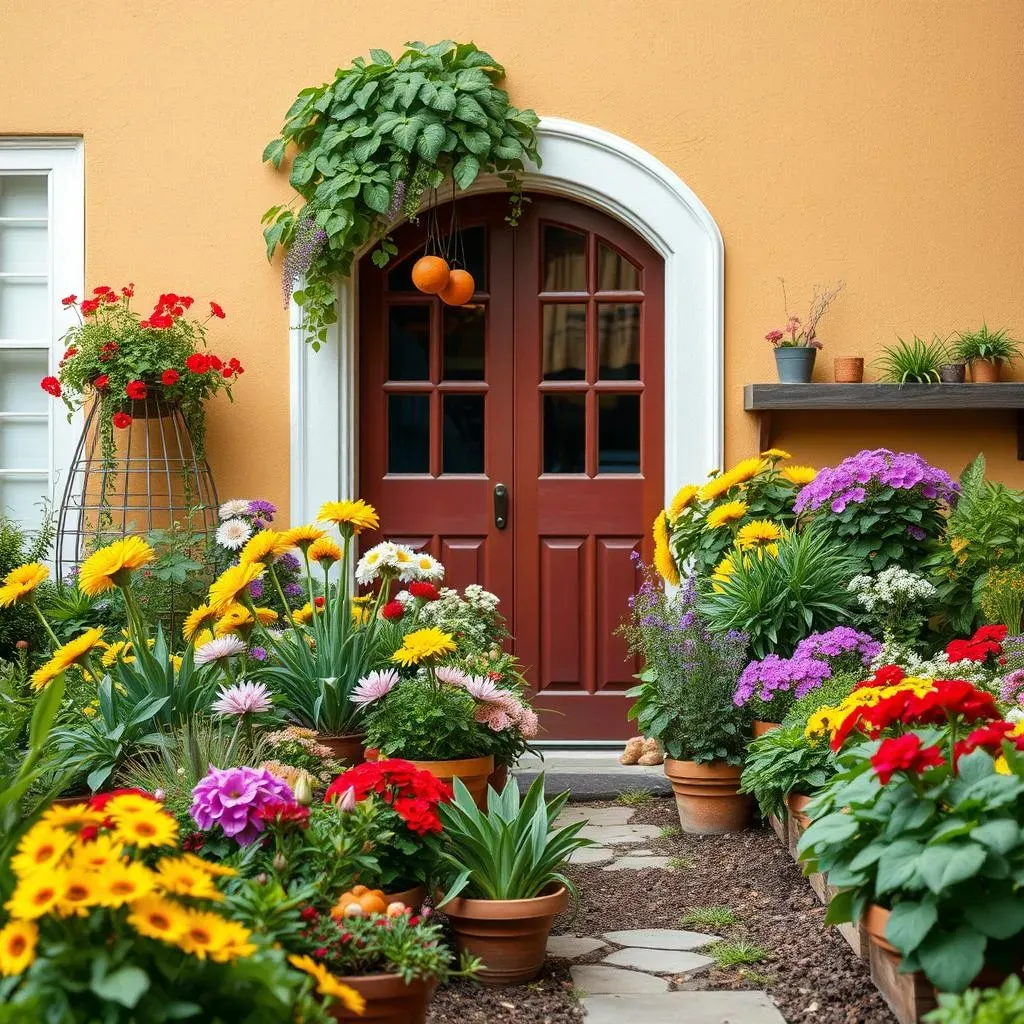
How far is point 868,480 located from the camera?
5066 mm

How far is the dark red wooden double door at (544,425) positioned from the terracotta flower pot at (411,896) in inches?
120

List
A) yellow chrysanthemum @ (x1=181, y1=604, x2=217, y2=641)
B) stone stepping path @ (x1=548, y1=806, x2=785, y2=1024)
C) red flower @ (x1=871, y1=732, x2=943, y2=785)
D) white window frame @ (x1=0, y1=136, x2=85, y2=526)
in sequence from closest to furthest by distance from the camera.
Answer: red flower @ (x1=871, y1=732, x2=943, y2=785) < stone stepping path @ (x1=548, y1=806, x2=785, y2=1024) < yellow chrysanthemum @ (x1=181, y1=604, x2=217, y2=641) < white window frame @ (x1=0, y1=136, x2=85, y2=526)

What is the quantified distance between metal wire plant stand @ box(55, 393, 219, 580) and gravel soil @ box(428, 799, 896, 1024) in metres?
2.47

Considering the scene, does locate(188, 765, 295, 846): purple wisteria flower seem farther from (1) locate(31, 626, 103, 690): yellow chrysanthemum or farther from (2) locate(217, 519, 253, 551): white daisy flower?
(2) locate(217, 519, 253, 551): white daisy flower

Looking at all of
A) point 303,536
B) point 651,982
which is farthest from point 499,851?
point 303,536

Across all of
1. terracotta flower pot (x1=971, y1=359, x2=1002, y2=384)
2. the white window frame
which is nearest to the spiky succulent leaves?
terracotta flower pot (x1=971, y1=359, x2=1002, y2=384)

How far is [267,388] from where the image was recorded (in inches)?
235

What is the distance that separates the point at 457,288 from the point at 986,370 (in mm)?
2359

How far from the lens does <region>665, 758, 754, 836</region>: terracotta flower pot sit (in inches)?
183

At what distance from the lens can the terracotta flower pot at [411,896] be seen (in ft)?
9.78

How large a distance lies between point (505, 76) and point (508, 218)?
0.66 meters

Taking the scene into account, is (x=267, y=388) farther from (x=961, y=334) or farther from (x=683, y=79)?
(x=961, y=334)

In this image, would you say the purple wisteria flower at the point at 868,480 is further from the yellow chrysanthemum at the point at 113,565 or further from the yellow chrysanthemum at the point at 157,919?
the yellow chrysanthemum at the point at 157,919

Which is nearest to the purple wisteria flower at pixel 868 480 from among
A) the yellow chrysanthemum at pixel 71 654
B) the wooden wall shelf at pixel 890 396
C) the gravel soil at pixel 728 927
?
the wooden wall shelf at pixel 890 396
